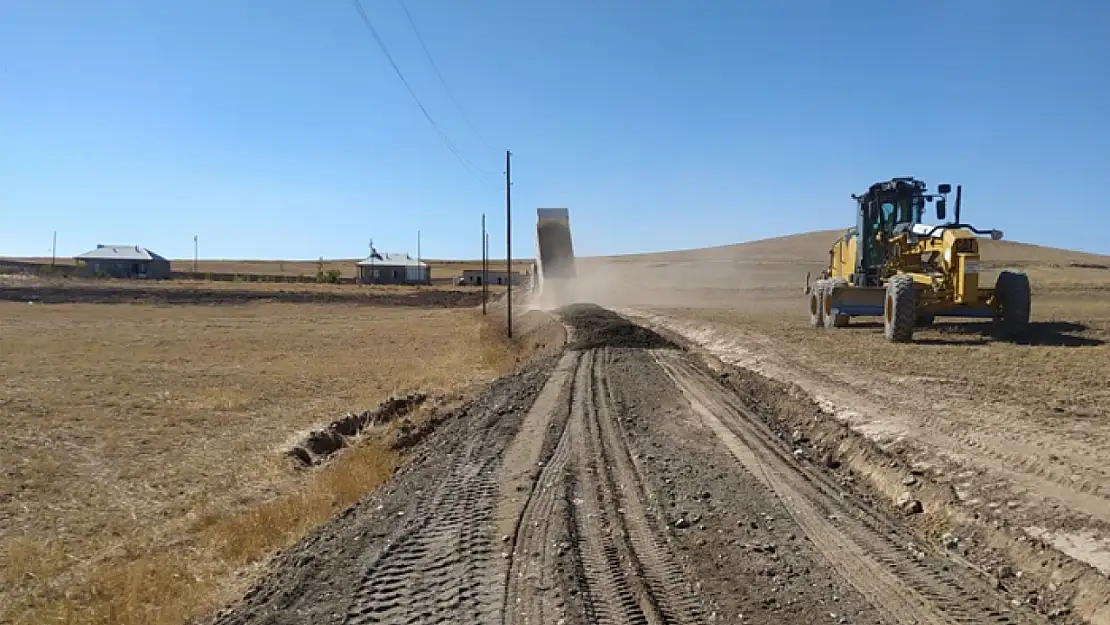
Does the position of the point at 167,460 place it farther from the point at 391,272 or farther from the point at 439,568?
the point at 391,272

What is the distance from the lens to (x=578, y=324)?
95.6 ft

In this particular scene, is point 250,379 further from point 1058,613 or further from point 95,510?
point 1058,613

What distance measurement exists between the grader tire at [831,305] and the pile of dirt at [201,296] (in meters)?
48.9

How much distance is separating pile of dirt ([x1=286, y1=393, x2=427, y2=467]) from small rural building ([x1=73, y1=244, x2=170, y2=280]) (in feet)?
316

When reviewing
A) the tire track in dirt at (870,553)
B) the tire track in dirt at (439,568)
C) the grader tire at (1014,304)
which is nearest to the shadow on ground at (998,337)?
the grader tire at (1014,304)

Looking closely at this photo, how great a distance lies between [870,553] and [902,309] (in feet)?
44.9

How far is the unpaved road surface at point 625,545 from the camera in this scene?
5.85 meters

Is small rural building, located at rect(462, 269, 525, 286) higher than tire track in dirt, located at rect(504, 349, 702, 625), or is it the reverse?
small rural building, located at rect(462, 269, 525, 286)

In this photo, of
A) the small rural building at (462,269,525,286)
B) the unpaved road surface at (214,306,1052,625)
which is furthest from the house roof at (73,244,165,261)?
the unpaved road surface at (214,306,1052,625)

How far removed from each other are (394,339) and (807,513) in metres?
31.8

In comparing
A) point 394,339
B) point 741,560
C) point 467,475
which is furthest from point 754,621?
point 394,339

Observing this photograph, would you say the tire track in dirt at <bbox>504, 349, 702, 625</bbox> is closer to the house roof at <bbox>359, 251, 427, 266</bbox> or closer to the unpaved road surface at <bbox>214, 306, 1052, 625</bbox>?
the unpaved road surface at <bbox>214, 306, 1052, 625</bbox>

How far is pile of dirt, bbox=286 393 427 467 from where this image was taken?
14.8 m

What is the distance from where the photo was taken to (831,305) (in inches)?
970
